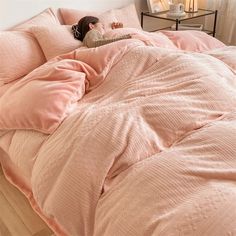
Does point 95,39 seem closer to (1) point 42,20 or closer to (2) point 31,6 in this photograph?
(1) point 42,20

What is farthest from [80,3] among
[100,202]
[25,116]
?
[100,202]

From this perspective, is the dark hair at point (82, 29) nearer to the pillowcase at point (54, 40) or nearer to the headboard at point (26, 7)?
the pillowcase at point (54, 40)

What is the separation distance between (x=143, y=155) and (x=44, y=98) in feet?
1.92

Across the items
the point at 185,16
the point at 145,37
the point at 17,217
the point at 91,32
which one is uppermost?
the point at 91,32

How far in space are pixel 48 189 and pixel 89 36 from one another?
46.0 inches

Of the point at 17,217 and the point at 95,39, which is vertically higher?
the point at 95,39

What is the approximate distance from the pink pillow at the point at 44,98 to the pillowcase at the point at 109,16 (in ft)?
2.89

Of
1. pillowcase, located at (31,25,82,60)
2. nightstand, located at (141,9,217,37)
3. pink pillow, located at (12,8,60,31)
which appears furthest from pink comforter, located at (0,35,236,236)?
nightstand, located at (141,9,217,37)

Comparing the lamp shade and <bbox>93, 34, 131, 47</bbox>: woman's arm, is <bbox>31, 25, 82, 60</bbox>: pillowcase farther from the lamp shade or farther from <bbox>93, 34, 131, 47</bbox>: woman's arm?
the lamp shade

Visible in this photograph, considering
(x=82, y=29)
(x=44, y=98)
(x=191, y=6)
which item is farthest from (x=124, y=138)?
(x=191, y=6)

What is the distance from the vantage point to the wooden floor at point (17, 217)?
1.57 metres

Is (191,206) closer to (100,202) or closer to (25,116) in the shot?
(100,202)

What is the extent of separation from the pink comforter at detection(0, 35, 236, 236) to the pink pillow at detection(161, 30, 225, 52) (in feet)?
2.47

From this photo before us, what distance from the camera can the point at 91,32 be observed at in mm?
2070
